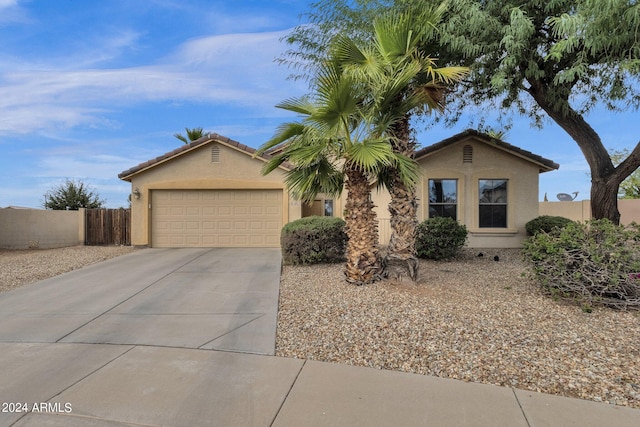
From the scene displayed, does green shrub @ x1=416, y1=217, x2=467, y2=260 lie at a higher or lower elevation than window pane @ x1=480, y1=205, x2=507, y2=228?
lower

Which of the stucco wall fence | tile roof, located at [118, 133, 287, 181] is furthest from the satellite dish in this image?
tile roof, located at [118, 133, 287, 181]

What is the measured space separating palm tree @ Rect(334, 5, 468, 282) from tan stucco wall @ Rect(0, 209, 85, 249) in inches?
569

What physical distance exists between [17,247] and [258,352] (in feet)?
51.0

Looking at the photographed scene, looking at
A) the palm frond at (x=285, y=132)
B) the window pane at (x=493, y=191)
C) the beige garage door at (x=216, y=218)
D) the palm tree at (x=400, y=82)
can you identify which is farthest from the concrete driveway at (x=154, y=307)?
the window pane at (x=493, y=191)

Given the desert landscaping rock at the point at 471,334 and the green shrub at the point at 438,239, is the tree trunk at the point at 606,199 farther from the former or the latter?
the desert landscaping rock at the point at 471,334

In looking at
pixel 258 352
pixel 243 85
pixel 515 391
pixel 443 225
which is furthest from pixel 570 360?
pixel 243 85

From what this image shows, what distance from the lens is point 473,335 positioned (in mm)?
4621

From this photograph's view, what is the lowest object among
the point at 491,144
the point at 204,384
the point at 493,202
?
the point at 204,384

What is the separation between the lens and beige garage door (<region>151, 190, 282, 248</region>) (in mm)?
13992

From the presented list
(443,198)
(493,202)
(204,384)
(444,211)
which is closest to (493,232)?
(493,202)

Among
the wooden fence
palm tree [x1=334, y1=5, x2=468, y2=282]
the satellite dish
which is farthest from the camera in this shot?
the satellite dish

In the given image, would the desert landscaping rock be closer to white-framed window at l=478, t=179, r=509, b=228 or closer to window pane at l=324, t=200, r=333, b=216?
white-framed window at l=478, t=179, r=509, b=228

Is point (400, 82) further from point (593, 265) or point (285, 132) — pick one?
point (593, 265)

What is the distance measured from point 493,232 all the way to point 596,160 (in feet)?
12.3
